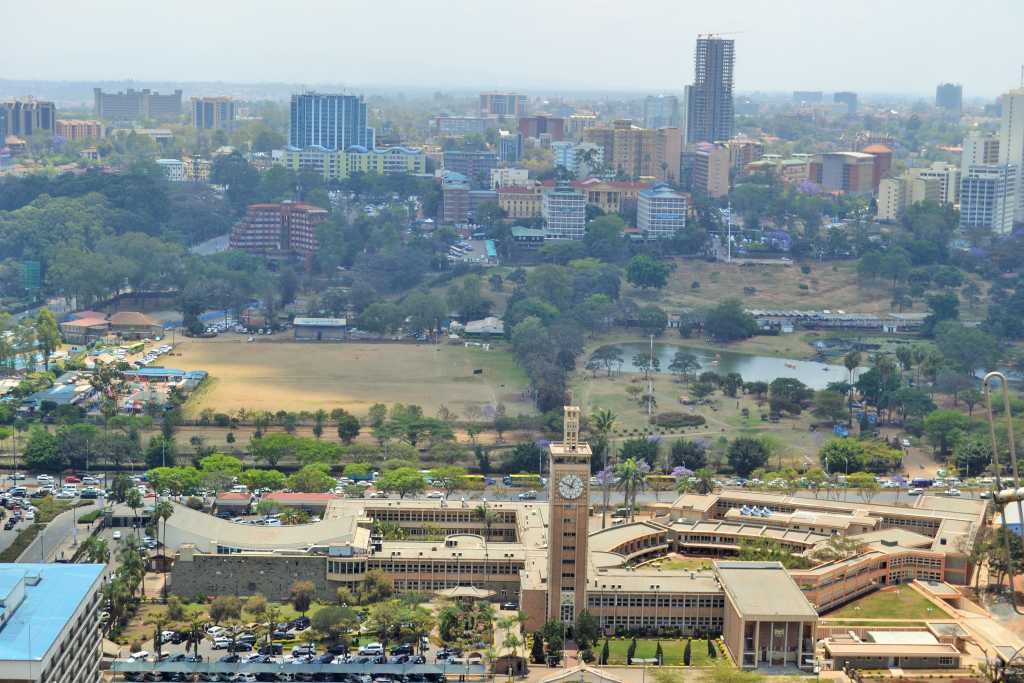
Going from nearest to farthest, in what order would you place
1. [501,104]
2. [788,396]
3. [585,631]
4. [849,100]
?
[585,631] < [788,396] < [501,104] < [849,100]

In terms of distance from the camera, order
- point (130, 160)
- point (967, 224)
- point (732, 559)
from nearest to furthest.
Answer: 1. point (732, 559)
2. point (967, 224)
3. point (130, 160)

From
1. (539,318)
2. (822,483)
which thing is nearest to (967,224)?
(539,318)

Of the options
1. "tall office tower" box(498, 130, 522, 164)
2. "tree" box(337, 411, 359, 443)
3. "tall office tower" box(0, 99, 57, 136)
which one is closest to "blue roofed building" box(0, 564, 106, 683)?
"tree" box(337, 411, 359, 443)

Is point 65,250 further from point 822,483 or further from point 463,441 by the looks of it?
point 822,483

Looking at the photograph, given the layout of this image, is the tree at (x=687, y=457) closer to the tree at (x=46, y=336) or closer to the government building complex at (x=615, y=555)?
the government building complex at (x=615, y=555)

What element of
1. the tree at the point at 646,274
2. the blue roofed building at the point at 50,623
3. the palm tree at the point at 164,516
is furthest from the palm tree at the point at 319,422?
the tree at the point at 646,274

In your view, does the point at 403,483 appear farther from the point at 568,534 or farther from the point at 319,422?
the point at 568,534

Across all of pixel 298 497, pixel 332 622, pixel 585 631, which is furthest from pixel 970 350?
pixel 332 622

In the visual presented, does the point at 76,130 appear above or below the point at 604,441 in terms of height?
above
